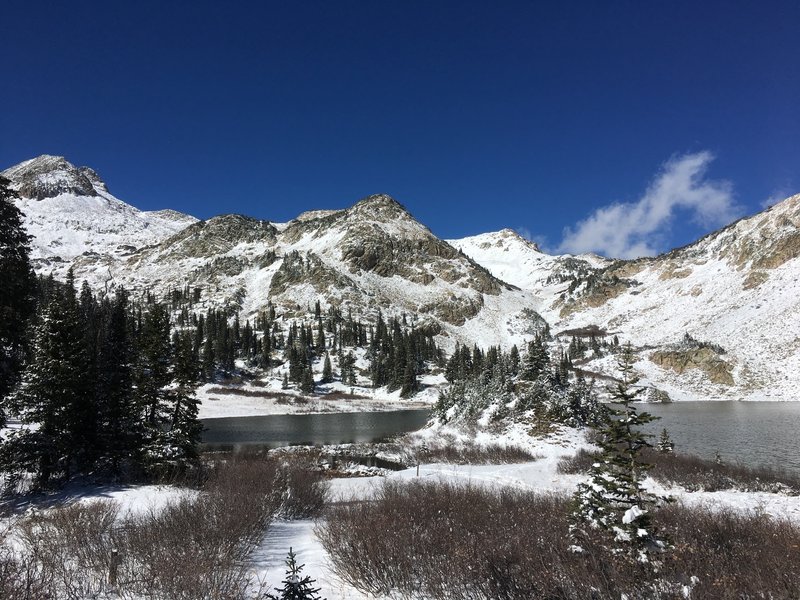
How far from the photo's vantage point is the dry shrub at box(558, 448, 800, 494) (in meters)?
20.2

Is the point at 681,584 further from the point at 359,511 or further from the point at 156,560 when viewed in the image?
the point at 156,560

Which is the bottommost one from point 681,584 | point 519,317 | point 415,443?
point 415,443

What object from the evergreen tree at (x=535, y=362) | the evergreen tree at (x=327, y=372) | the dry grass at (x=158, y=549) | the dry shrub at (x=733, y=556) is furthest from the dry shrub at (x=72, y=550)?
the evergreen tree at (x=327, y=372)

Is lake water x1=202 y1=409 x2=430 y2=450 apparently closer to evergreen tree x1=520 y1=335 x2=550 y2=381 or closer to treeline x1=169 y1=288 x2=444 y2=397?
evergreen tree x1=520 y1=335 x2=550 y2=381

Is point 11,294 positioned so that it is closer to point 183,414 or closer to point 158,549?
point 183,414

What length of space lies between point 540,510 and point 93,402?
833 inches

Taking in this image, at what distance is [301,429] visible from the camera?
2388 inches

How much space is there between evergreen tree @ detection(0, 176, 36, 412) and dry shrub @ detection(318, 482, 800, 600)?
651 inches

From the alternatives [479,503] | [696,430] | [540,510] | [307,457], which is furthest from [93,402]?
[696,430]

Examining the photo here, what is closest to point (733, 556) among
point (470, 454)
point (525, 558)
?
point (525, 558)

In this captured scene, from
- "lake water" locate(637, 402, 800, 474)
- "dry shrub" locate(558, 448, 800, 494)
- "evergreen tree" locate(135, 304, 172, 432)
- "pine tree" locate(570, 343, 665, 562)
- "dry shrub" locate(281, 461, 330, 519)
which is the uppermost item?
"evergreen tree" locate(135, 304, 172, 432)

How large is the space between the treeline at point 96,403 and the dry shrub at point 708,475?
2047 cm

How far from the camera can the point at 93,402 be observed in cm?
2138

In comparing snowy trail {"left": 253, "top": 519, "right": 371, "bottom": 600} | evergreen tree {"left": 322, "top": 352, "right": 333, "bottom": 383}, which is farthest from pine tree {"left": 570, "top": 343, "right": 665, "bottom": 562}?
evergreen tree {"left": 322, "top": 352, "right": 333, "bottom": 383}
